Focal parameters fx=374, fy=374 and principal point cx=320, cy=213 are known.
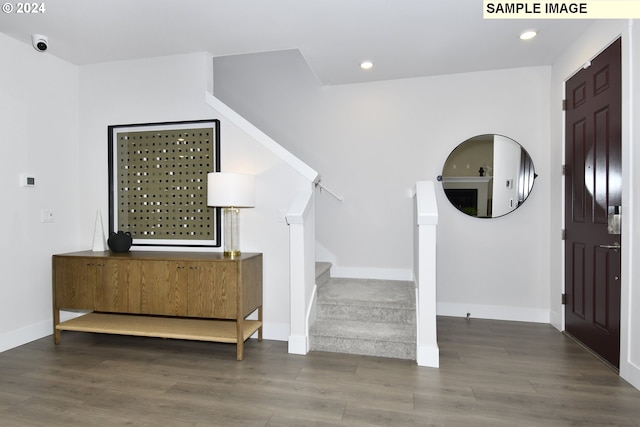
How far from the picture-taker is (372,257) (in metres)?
4.34

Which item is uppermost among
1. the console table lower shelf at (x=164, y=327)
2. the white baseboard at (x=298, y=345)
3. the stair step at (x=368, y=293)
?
the stair step at (x=368, y=293)

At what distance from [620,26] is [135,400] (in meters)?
4.05

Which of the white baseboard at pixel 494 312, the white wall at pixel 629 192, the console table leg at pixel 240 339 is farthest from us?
the white baseboard at pixel 494 312

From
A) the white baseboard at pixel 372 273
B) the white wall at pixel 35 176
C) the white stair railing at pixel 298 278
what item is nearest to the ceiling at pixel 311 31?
the white wall at pixel 35 176

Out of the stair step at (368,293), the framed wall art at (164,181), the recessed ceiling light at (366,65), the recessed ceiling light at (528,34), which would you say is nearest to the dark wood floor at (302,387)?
the stair step at (368,293)

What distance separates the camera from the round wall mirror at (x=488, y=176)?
392cm

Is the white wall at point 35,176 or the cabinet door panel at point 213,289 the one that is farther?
the white wall at point 35,176

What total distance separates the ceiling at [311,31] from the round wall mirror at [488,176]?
827 millimetres

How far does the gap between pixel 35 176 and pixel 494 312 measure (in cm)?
472

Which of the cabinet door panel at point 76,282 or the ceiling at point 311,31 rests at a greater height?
the ceiling at point 311,31

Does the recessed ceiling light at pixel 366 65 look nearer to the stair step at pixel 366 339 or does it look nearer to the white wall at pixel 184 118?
the white wall at pixel 184 118

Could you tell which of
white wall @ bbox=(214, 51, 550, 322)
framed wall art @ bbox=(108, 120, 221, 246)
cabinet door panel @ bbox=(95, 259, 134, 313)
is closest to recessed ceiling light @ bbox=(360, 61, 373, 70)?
white wall @ bbox=(214, 51, 550, 322)

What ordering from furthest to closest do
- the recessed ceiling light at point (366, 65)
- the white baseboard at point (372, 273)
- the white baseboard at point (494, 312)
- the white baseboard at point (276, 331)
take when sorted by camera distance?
the white baseboard at point (372, 273)
the white baseboard at point (494, 312)
the recessed ceiling light at point (366, 65)
the white baseboard at point (276, 331)

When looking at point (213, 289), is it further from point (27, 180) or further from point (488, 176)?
point (488, 176)
